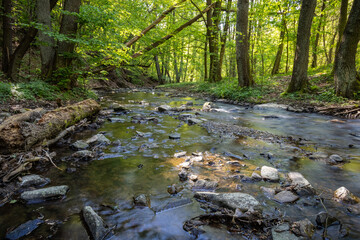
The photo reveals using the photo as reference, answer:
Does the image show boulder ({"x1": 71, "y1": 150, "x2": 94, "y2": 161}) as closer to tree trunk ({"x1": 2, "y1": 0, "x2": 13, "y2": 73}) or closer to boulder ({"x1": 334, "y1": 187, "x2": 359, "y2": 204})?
boulder ({"x1": 334, "y1": 187, "x2": 359, "y2": 204})

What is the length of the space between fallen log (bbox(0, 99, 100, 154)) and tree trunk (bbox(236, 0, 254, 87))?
381 inches

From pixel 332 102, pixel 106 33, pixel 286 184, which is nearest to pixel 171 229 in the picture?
pixel 286 184

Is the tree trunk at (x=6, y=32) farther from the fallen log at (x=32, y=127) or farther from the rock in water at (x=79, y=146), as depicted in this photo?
the rock in water at (x=79, y=146)

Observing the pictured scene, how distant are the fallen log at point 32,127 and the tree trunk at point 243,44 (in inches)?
381

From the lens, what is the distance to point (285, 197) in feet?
7.57

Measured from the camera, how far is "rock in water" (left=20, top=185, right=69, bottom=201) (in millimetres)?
2219

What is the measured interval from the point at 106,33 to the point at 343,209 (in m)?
9.41

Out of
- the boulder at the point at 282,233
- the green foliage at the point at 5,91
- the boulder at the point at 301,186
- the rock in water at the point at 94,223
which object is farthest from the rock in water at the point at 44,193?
the green foliage at the point at 5,91

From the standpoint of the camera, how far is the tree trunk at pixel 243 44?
10.9 metres

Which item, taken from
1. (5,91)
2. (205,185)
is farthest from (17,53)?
(205,185)

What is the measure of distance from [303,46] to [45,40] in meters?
12.3

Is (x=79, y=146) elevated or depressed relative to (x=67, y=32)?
depressed

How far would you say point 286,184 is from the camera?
8.64 feet

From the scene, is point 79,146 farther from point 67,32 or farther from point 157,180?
point 67,32
